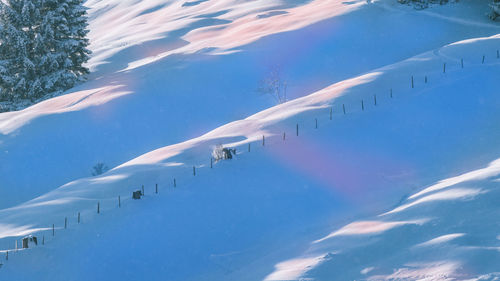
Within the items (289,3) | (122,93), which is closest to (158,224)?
(122,93)

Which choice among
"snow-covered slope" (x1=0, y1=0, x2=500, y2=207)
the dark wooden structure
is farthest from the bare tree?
the dark wooden structure

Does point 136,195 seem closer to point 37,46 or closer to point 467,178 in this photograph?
point 467,178

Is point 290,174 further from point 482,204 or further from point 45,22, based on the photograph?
point 45,22

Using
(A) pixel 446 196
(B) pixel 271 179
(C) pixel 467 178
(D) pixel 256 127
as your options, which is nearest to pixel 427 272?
(A) pixel 446 196

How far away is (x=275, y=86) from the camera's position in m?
27.3

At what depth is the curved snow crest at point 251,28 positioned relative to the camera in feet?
111

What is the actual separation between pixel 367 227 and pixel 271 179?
4.13 m

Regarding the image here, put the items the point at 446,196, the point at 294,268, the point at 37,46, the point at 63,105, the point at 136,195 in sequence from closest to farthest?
the point at 294,268 → the point at 446,196 → the point at 136,195 → the point at 63,105 → the point at 37,46

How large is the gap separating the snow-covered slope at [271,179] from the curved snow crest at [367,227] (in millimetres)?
56

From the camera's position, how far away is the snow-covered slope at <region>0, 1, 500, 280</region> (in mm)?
10016

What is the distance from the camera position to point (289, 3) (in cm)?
4494

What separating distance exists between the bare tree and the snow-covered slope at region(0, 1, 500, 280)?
65 centimetres

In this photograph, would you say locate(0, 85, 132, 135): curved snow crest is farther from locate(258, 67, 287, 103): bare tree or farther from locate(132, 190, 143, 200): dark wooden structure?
locate(132, 190, 143, 200): dark wooden structure

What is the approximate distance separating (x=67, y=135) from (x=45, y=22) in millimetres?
10558
